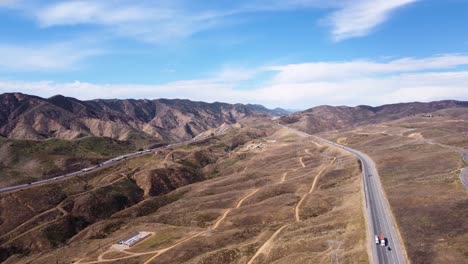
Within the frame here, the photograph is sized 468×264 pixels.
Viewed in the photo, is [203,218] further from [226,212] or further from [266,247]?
[266,247]

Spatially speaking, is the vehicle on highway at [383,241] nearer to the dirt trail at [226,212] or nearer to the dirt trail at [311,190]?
the dirt trail at [311,190]

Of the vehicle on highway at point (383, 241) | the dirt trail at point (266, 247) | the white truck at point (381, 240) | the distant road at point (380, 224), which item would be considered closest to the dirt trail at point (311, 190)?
the dirt trail at point (266, 247)

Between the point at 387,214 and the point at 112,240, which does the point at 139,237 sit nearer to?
the point at 112,240

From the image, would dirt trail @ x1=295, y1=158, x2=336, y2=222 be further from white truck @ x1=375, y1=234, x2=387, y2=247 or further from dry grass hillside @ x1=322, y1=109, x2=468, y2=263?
white truck @ x1=375, y1=234, x2=387, y2=247

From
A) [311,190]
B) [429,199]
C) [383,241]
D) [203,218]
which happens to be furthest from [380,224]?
[203,218]

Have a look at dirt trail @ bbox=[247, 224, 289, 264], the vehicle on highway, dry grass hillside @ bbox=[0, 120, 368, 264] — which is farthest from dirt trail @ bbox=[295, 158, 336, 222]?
the vehicle on highway
